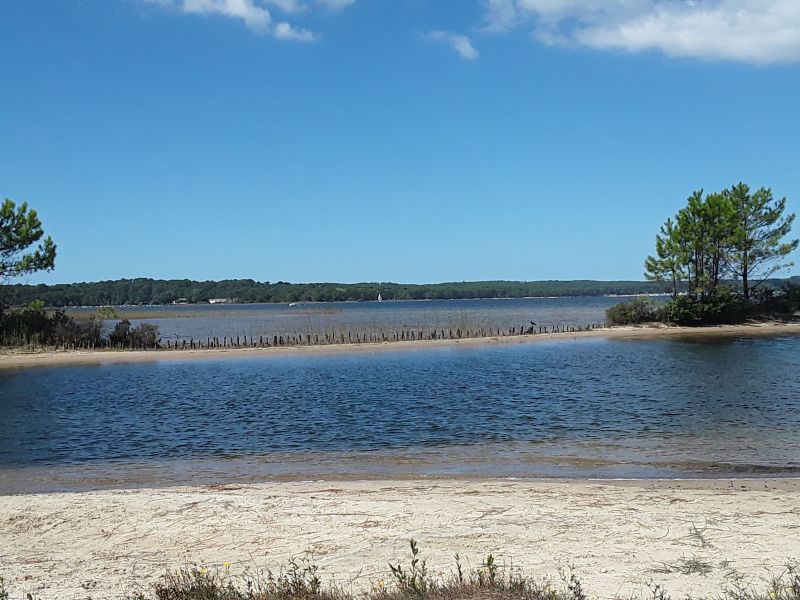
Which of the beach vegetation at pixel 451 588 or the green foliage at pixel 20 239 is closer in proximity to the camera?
the beach vegetation at pixel 451 588

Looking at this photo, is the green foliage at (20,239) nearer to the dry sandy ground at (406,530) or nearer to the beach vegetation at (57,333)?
the beach vegetation at (57,333)

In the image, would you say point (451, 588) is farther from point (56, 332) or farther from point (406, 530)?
point (56, 332)

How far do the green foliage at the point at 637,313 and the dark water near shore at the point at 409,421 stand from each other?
20.5 m

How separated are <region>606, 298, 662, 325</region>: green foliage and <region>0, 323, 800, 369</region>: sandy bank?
5.36ft

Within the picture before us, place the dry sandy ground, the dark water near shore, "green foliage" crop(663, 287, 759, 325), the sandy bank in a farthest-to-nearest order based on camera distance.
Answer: "green foliage" crop(663, 287, 759, 325) < the sandy bank < the dark water near shore < the dry sandy ground

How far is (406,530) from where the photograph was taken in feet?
29.7

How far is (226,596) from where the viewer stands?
19.8 ft

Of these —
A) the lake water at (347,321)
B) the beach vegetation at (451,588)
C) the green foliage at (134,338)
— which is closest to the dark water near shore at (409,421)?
the beach vegetation at (451,588)

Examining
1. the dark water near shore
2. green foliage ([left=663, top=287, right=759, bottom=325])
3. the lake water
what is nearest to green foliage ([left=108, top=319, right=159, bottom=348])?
the lake water

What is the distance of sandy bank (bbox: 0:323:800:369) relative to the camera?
40.7 m

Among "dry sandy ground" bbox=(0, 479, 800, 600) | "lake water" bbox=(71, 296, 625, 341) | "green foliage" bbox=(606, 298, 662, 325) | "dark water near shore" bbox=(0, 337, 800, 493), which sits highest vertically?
"green foliage" bbox=(606, 298, 662, 325)

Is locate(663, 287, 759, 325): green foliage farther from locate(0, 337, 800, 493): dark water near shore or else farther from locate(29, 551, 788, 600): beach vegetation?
locate(29, 551, 788, 600): beach vegetation

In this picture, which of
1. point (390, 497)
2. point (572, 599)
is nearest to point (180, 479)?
point (390, 497)

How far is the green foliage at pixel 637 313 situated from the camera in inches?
2194
